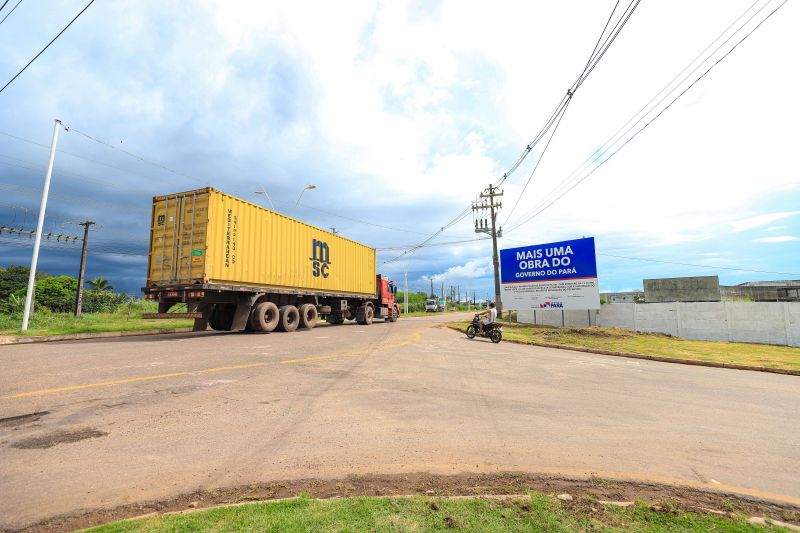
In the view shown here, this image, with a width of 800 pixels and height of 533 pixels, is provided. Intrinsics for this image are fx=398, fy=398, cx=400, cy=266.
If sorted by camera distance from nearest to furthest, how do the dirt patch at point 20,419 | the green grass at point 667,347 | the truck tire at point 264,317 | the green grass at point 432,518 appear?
the green grass at point 432,518 < the dirt patch at point 20,419 < the green grass at point 667,347 < the truck tire at point 264,317

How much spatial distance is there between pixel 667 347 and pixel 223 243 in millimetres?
15887

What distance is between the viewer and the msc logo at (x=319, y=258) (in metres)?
18.8

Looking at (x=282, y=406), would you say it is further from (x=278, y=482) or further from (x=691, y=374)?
(x=691, y=374)

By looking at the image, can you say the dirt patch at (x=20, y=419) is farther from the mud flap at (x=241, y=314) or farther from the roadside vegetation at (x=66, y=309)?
the roadside vegetation at (x=66, y=309)

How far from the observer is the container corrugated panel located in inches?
525

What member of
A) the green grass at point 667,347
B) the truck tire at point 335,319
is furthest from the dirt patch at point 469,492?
the truck tire at point 335,319

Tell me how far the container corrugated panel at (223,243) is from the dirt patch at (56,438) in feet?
31.4

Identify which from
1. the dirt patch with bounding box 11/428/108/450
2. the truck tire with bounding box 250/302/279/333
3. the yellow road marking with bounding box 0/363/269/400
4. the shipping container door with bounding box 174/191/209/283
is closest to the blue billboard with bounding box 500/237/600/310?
the truck tire with bounding box 250/302/279/333

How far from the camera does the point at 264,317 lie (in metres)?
15.6

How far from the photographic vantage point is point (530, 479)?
10.4ft

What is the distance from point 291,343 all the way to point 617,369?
29.3 feet

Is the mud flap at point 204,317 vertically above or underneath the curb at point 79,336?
above

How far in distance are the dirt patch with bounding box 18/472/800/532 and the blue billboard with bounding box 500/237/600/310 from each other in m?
18.5

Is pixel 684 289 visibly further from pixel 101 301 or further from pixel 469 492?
pixel 101 301
